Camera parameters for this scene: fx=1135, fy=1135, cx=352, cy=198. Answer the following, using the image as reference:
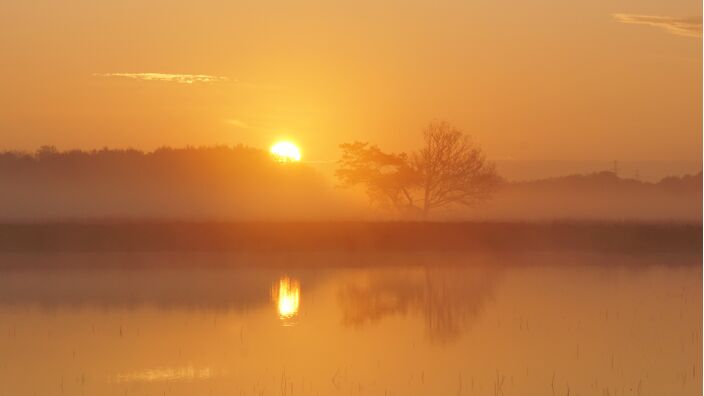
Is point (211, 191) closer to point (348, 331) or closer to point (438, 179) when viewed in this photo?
point (438, 179)

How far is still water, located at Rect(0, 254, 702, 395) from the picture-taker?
52.0 ft

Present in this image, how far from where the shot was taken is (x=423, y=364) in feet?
56.5

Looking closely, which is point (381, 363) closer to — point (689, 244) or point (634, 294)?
point (634, 294)

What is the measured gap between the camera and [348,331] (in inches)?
824

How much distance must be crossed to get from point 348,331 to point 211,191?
49.3 m

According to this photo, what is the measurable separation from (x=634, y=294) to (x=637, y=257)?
13.7 m

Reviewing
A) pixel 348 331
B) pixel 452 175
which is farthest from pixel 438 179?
pixel 348 331

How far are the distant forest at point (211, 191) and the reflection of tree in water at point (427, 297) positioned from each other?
2191cm

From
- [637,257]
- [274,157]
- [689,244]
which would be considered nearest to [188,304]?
[637,257]

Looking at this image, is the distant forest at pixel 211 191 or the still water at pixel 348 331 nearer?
the still water at pixel 348 331

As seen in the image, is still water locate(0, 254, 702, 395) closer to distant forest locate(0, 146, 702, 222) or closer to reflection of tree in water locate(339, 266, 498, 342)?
reflection of tree in water locate(339, 266, 498, 342)

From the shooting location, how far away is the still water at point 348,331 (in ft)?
52.0

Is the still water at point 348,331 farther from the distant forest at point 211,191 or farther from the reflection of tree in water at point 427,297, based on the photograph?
the distant forest at point 211,191

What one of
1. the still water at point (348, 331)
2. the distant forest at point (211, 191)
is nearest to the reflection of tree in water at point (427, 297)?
the still water at point (348, 331)
